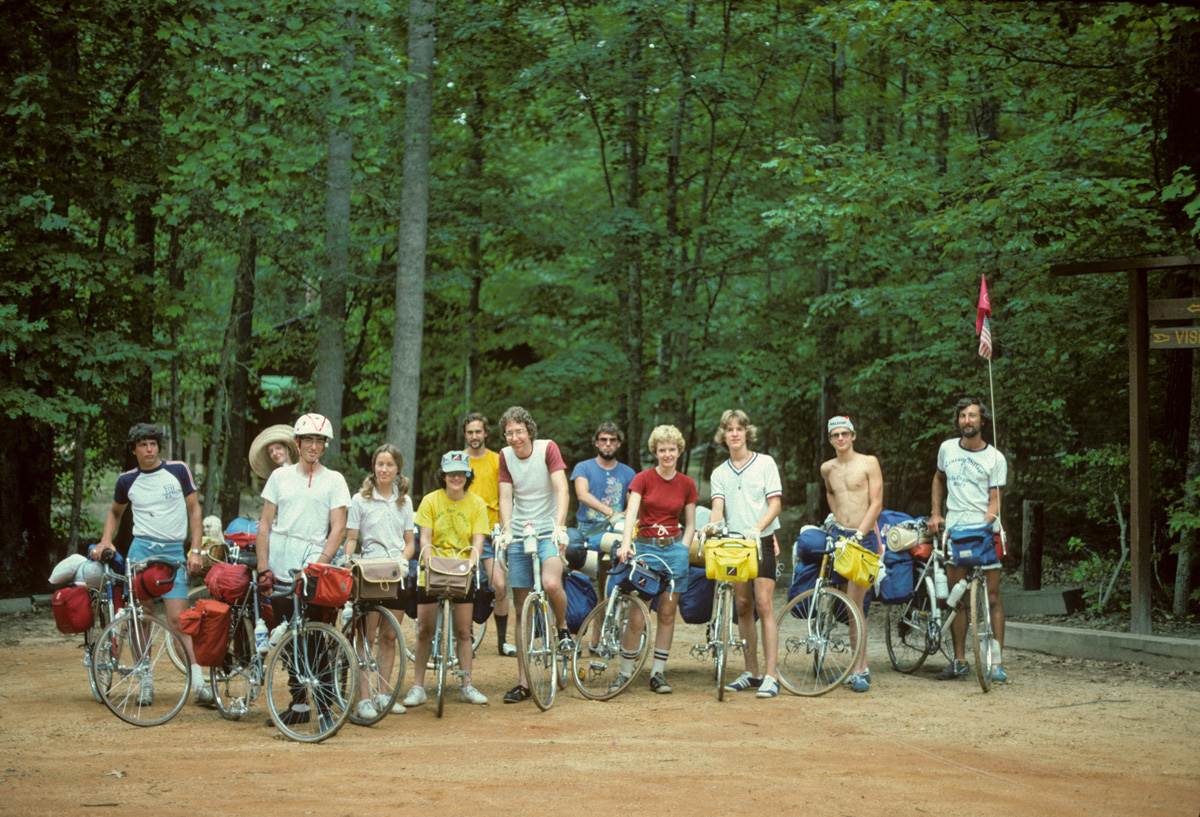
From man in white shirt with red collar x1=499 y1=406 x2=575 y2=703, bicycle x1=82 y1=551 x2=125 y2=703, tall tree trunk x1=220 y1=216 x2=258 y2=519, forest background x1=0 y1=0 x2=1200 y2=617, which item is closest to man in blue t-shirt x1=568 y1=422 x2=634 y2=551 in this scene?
man in white shirt with red collar x1=499 y1=406 x2=575 y2=703

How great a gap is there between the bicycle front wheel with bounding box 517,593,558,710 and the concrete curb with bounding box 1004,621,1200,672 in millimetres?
4902

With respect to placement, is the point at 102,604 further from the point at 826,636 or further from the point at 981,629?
the point at 981,629

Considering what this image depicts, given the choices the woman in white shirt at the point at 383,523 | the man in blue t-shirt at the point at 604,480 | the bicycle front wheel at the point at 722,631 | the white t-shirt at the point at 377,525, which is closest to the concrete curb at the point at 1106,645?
the bicycle front wheel at the point at 722,631

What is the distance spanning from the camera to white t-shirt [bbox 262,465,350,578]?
6.93 metres

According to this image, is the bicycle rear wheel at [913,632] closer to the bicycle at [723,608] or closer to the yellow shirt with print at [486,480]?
the bicycle at [723,608]

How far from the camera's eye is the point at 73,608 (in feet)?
24.8

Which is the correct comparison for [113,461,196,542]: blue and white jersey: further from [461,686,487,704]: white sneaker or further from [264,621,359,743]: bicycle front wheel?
[461,686,487,704]: white sneaker

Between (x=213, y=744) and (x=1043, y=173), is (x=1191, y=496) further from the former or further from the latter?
(x=213, y=744)

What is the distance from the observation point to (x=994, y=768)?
596 centimetres

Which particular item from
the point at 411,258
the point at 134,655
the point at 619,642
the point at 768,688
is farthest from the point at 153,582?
the point at 411,258

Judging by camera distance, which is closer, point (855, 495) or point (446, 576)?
point (446, 576)

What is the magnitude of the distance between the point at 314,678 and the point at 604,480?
3.23m

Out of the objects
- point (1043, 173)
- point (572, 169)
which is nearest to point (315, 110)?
point (1043, 173)

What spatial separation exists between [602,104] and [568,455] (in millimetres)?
6941
